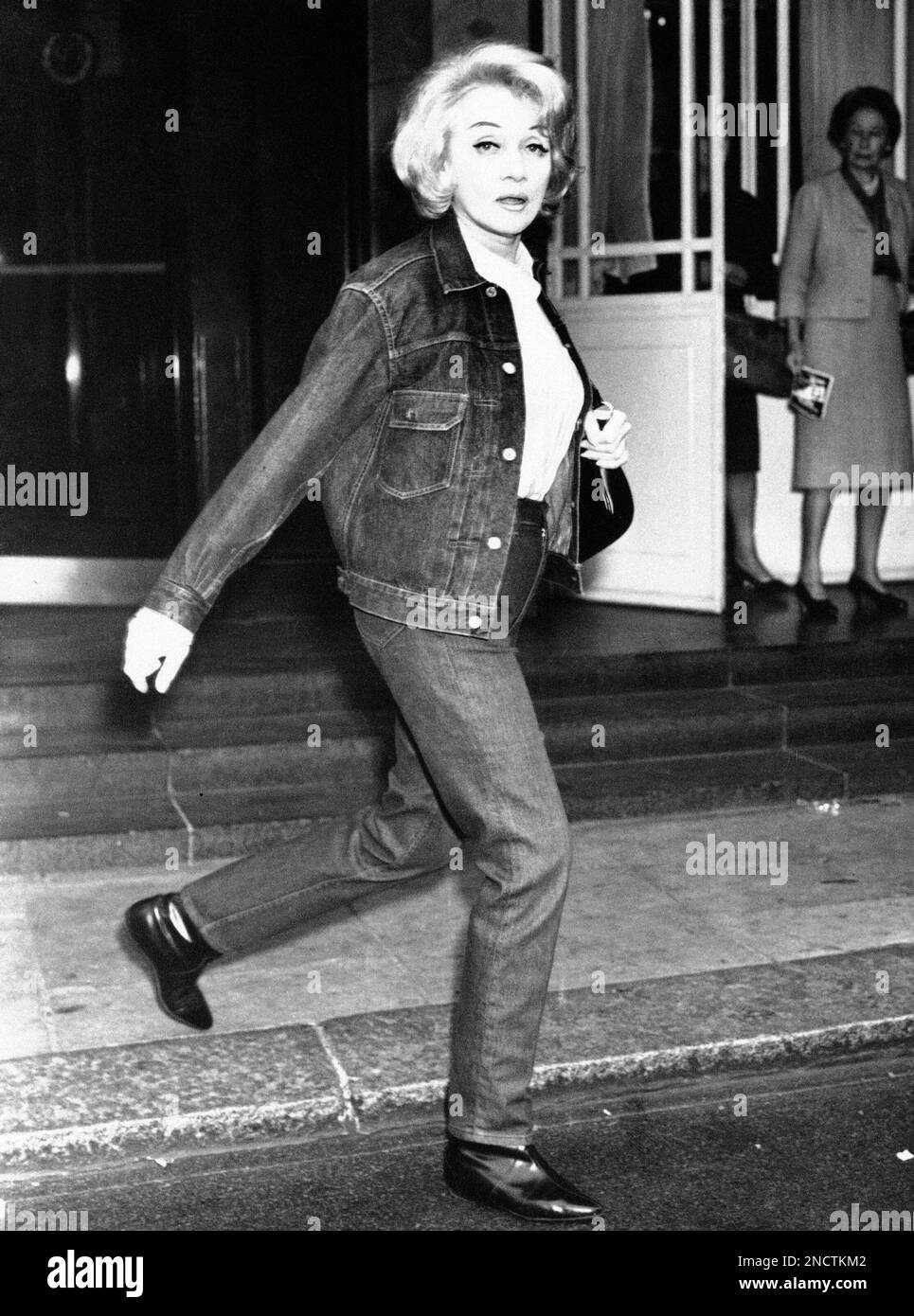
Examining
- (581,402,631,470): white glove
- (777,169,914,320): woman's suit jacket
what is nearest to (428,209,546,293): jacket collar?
(581,402,631,470): white glove

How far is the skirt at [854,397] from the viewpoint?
8.09 meters

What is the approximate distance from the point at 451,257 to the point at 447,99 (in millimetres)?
273

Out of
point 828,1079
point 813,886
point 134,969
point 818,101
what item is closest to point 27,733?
point 134,969

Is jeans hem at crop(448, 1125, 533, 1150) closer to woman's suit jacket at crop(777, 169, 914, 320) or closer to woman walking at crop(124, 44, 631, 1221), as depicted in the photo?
woman walking at crop(124, 44, 631, 1221)

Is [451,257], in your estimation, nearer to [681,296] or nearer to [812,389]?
[681,296]

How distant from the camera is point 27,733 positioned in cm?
602

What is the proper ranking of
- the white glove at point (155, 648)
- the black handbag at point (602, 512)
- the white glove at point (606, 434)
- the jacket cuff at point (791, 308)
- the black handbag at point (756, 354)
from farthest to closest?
1. the black handbag at point (756, 354)
2. the jacket cuff at point (791, 308)
3. the black handbag at point (602, 512)
4. the white glove at point (606, 434)
5. the white glove at point (155, 648)

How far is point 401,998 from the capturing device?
4.44 m

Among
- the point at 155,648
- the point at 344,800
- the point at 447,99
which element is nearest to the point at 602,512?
the point at 447,99

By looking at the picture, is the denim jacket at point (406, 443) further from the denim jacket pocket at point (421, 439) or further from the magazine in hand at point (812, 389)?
the magazine in hand at point (812, 389)

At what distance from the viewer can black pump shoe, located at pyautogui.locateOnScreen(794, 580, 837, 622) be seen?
771 centimetres

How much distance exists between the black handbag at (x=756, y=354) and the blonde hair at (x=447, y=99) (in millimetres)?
5128

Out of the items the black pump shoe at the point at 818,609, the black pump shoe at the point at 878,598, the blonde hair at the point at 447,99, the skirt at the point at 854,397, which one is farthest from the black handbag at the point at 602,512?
the skirt at the point at 854,397

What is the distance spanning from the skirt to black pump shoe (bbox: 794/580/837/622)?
57 centimetres
